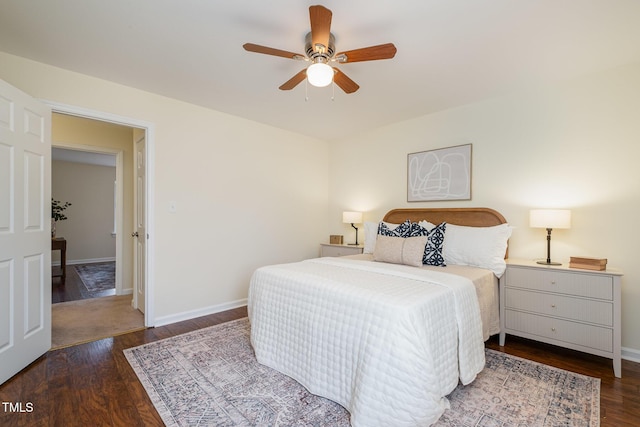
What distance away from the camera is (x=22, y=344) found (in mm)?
2234

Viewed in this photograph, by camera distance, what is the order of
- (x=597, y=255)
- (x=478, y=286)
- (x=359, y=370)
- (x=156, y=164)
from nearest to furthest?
(x=359, y=370) < (x=478, y=286) < (x=597, y=255) < (x=156, y=164)

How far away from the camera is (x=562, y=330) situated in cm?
246

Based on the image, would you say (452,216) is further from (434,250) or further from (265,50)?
(265,50)

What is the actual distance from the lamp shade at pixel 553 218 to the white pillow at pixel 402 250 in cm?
97

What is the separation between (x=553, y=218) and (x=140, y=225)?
13.9 ft

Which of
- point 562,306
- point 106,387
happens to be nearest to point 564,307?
point 562,306

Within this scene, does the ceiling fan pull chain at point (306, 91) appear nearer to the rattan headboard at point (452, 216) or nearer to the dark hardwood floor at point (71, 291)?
the rattan headboard at point (452, 216)

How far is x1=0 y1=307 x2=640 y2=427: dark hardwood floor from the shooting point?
5.64 ft

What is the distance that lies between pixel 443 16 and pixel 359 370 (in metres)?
2.19

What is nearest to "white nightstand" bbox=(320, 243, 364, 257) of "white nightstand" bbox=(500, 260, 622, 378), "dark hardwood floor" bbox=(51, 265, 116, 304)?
"white nightstand" bbox=(500, 260, 622, 378)

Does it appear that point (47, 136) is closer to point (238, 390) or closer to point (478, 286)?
point (238, 390)

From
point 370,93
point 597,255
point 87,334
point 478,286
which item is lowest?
point 87,334

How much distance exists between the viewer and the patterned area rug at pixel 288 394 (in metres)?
1.71

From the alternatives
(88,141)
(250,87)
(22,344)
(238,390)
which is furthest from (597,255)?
(88,141)
